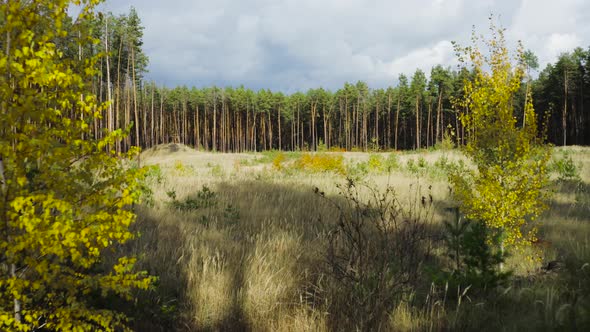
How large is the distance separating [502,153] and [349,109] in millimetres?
64486

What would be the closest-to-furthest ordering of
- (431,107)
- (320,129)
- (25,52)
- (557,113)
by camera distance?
1. (25,52)
2. (557,113)
3. (431,107)
4. (320,129)

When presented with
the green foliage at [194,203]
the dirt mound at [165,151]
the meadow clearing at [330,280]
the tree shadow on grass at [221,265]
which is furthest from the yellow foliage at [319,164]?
the dirt mound at [165,151]

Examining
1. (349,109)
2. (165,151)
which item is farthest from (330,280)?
(349,109)

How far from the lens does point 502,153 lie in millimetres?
4781

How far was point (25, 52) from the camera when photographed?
1706mm

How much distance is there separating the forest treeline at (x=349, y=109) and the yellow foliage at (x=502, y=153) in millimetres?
41080

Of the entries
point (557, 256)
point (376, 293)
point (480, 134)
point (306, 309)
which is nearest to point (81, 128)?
point (306, 309)

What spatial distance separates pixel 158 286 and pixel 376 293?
1.98 meters

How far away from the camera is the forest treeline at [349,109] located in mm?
46188

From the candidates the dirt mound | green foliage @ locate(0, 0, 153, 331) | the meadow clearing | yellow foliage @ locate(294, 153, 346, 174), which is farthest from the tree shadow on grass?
the dirt mound

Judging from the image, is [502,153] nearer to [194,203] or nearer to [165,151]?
[194,203]

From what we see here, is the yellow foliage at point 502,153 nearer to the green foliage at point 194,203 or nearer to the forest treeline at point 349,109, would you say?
the green foliage at point 194,203

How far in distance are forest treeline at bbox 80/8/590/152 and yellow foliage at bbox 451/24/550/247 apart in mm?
41080

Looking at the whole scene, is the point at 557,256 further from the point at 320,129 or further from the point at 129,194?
the point at 320,129
